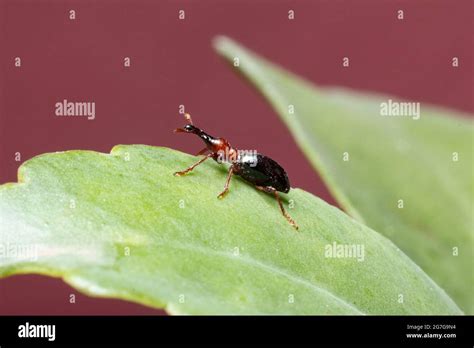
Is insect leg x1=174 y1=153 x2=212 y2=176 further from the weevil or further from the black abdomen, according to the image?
the black abdomen

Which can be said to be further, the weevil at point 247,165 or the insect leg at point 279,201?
the weevil at point 247,165

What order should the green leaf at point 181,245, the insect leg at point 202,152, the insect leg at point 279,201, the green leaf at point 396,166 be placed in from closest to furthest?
the green leaf at point 181,245 → the insect leg at point 279,201 → the insect leg at point 202,152 → the green leaf at point 396,166

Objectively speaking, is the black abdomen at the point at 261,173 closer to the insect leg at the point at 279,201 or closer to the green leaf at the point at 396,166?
the insect leg at the point at 279,201

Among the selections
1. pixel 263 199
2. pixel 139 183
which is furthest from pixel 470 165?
pixel 139 183

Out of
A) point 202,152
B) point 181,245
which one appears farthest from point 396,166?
point 181,245

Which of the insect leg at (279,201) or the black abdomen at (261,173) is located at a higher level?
the black abdomen at (261,173)

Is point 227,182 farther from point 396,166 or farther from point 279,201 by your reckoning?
point 396,166

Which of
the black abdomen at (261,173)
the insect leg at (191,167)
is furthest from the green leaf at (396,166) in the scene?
the insect leg at (191,167)
